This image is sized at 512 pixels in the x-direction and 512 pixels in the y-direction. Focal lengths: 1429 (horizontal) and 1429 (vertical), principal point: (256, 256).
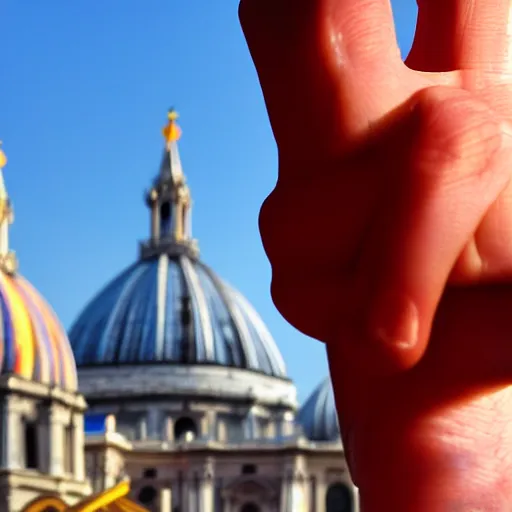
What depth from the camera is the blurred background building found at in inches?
2692

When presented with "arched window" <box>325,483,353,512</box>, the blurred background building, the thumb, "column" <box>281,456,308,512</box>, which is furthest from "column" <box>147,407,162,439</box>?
the thumb

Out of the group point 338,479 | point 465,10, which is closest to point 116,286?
point 338,479

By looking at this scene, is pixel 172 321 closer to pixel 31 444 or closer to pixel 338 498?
pixel 338 498

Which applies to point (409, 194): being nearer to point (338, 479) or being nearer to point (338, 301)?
point (338, 301)

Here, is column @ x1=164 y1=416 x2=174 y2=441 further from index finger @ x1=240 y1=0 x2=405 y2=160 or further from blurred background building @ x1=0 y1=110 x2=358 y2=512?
index finger @ x1=240 y1=0 x2=405 y2=160

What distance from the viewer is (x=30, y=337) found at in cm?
4766

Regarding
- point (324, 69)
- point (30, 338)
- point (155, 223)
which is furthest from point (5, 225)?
point (324, 69)

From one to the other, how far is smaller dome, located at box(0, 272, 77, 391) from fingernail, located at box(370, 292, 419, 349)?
40019 mm

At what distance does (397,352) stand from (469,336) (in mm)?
535

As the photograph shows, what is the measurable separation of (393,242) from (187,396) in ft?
220

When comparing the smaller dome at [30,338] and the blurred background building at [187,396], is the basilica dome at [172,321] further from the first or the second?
the smaller dome at [30,338]

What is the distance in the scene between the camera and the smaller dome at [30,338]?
47438mm

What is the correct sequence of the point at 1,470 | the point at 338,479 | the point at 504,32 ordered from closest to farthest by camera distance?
the point at 504,32, the point at 1,470, the point at 338,479

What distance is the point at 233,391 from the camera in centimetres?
7531
